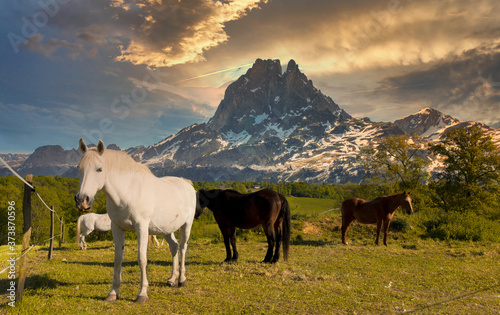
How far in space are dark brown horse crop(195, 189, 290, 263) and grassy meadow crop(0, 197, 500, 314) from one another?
2.40ft

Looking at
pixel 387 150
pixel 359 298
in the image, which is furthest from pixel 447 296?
pixel 387 150

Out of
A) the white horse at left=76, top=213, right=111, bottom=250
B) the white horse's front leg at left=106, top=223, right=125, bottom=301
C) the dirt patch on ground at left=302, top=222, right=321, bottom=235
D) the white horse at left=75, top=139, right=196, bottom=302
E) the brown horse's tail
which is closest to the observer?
the white horse at left=75, top=139, right=196, bottom=302

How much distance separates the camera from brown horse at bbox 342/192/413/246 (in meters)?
13.1

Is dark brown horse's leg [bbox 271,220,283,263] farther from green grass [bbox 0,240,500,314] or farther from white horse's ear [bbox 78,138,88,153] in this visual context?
white horse's ear [bbox 78,138,88,153]

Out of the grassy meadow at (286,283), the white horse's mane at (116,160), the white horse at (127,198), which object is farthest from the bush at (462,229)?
the white horse's mane at (116,160)

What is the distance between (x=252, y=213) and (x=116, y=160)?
18.1ft

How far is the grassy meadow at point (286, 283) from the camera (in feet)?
17.8

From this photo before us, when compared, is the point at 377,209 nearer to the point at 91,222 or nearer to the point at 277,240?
the point at 277,240

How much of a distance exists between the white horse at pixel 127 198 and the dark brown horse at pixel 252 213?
3.63m

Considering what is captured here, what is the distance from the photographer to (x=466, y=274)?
8211 mm

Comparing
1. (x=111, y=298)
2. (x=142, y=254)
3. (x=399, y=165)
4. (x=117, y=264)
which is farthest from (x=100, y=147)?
(x=399, y=165)

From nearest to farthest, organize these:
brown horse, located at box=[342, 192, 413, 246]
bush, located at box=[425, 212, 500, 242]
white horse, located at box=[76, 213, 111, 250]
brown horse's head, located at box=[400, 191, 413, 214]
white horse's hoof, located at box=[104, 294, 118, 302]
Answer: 1. white horse's hoof, located at box=[104, 294, 118, 302]
2. brown horse's head, located at box=[400, 191, 413, 214]
3. brown horse, located at box=[342, 192, 413, 246]
4. white horse, located at box=[76, 213, 111, 250]
5. bush, located at box=[425, 212, 500, 242]

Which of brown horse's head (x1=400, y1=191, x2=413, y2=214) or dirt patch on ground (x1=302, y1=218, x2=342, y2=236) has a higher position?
brown horse's head (x1=400, y1=191, x2=413, y2=214)

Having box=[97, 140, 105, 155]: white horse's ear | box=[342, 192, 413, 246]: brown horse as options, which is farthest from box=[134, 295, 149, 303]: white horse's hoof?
box=[342, 192, 413, 246]: brown horse
